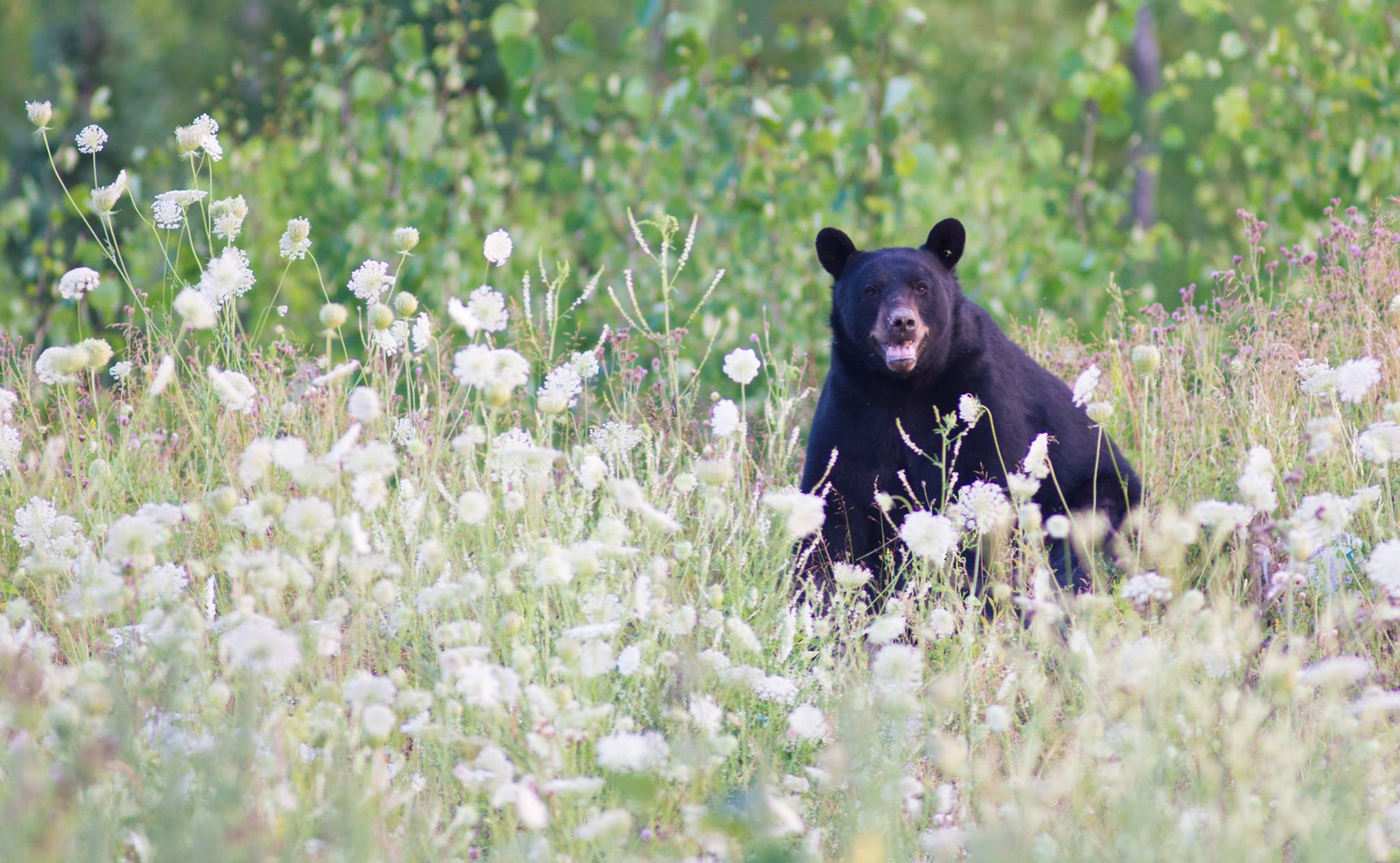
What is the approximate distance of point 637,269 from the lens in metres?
7.17

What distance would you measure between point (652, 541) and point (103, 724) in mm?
1393

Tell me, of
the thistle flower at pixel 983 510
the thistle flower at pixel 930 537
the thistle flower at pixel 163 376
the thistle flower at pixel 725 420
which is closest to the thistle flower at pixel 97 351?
the thistle flower at pixel 163 376

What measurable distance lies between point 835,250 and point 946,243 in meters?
0.38

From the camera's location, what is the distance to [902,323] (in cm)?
442

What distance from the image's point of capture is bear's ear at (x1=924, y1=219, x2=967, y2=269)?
16.0ft

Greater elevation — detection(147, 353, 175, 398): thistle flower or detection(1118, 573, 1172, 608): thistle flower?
detection(147, 353, 175, 398): thistle flower

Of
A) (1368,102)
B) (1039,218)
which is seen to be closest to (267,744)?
(1368,102)

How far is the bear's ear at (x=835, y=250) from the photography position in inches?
197

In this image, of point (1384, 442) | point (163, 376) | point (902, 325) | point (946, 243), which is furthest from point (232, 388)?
point (946, 243)

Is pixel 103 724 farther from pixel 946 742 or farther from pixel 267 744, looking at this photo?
pixel 946 742

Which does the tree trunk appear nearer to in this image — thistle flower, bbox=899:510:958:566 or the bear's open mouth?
the bear's open mouth

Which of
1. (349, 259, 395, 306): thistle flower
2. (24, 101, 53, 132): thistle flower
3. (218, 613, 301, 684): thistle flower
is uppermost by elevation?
(24, 101, 53, 132): thistle flower

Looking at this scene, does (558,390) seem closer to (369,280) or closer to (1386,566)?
(369,280)

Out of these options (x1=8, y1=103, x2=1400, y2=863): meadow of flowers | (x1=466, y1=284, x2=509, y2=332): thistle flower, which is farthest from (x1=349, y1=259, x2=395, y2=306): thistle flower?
(x1=466, y1=284, x2=509, y2=332): thistle flower
